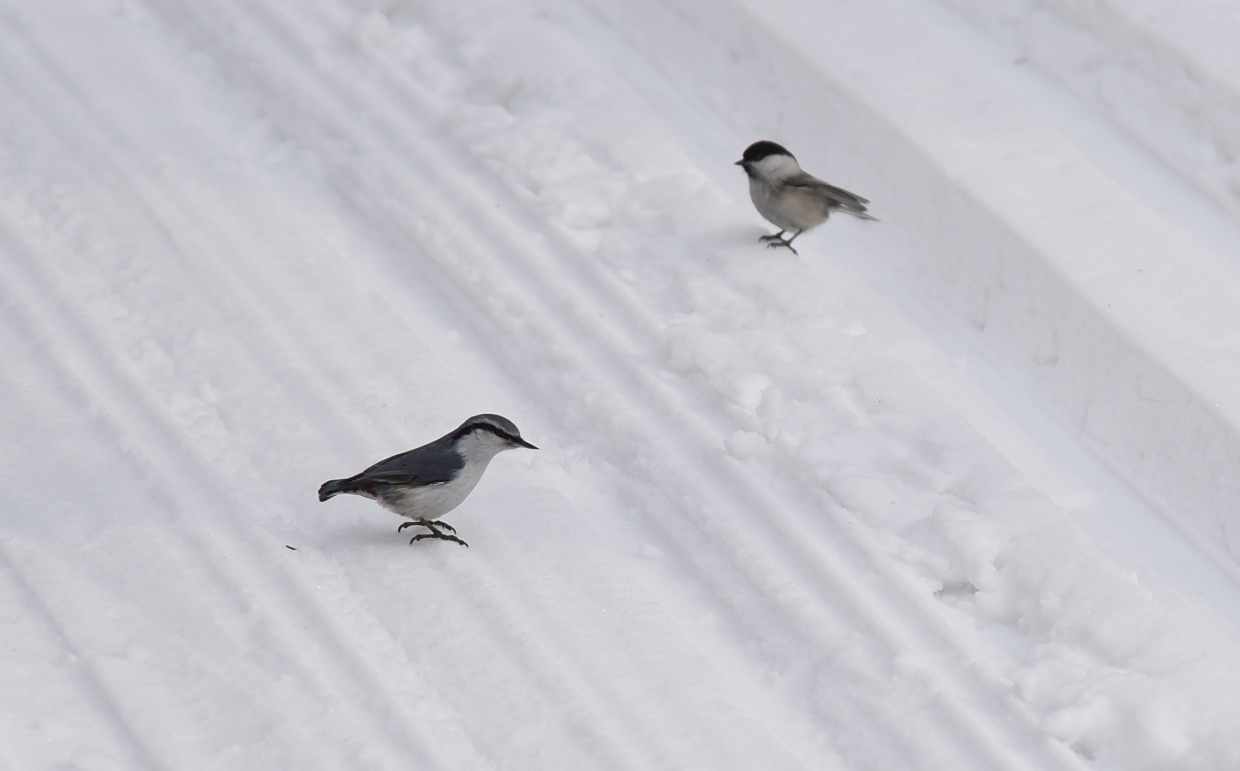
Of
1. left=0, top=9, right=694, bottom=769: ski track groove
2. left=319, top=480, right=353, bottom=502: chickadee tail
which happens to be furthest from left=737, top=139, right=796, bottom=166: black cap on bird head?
left=319, top=480, right=353, bottom=502: chickadee tail

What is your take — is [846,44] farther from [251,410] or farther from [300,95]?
[251,410]

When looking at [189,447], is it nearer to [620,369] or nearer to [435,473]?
[435,473]

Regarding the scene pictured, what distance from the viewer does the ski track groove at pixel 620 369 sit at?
4.02m

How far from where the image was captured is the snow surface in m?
3.83

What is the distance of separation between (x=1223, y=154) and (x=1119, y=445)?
185cm

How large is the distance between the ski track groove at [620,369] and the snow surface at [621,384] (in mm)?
15

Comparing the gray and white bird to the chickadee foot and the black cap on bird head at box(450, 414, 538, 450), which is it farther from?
the chickadee foot

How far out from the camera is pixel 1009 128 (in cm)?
613

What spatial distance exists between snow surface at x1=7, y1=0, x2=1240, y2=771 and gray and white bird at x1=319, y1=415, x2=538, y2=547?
214 mm

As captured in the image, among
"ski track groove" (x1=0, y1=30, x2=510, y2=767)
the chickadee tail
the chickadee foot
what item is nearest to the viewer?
"ski track groove" (x1=0, y1=30, x2=510, y2=767)

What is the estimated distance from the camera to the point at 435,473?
13.8 ft

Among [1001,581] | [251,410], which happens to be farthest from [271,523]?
[1001,581]

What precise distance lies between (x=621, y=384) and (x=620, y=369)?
0.26ft

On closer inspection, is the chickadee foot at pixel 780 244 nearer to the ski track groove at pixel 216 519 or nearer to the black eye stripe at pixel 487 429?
the black eye stripe at pixel 487 429
